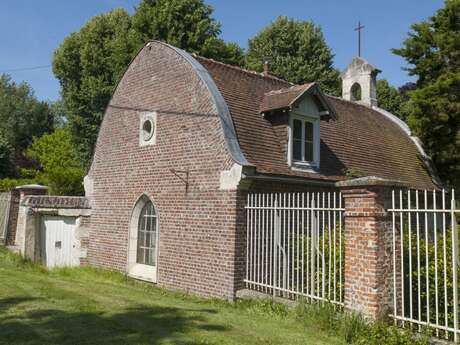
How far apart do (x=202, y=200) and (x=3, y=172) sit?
2549cm

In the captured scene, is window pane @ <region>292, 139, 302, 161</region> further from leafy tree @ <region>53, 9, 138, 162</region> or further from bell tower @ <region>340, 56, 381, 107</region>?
leafy tree @ <region>53, 9, 138, 162</region>

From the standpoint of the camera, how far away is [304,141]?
12.1 metres

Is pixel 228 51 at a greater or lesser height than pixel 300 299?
greater

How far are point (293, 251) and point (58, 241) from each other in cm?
972

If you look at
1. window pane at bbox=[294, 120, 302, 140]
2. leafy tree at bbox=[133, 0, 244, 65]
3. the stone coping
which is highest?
leafy tree at bbox=[133, 0, 244, 65]

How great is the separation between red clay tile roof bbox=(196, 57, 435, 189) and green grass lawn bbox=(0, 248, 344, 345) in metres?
3.49

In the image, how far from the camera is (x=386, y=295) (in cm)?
692

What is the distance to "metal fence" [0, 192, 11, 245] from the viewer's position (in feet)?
59.2

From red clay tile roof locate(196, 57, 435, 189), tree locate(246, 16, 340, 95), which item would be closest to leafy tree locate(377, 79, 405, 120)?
tree locate(246, 16, 340, 95)

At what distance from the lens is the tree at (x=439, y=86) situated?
53.1ft

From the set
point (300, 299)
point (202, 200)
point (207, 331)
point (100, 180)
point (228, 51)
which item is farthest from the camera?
point (228, 51)

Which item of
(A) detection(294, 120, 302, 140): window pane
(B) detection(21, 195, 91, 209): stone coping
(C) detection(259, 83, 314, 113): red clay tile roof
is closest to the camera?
(C) detection(259, 83, 314, 113): red clay tile roof

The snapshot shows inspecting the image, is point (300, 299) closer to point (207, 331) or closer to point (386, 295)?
point (386, 295)

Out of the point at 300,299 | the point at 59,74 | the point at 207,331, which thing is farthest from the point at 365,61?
the point at 59,74
